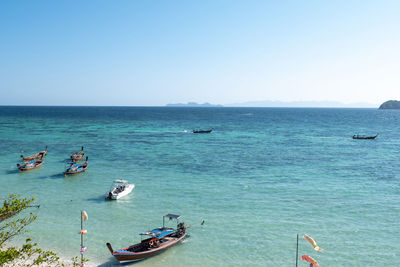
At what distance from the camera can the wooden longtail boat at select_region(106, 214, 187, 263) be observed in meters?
20.9

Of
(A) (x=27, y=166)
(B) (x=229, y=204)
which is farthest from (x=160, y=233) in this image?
(A) (x=27, y=166)

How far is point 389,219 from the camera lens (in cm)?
2889

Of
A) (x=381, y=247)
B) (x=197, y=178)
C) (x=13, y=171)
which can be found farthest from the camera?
(x=13, y=171)

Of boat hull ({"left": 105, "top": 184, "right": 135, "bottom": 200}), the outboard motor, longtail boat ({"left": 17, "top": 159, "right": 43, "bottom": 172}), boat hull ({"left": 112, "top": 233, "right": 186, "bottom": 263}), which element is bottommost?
boat hull ({"left": 112, "top": 233, "right": 186, "bottom": 263})

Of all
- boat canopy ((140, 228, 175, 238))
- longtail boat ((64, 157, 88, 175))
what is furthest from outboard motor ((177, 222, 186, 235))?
longtail boat ((64, 157, 88, 175))

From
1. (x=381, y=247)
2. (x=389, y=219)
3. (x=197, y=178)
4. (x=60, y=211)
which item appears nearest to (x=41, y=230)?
(x=60, y=211)

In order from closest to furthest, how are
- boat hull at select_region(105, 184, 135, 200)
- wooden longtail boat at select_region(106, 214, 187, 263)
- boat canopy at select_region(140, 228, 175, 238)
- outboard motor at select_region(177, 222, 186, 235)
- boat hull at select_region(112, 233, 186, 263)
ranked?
boat hull at select_region(112, 233, 186, 263), wooden longtail boat at select_region(106, 214, 187, 263), boat canopy at select_region(140, 228, 175, 238), outboard motor at select_region(177, 222, 186, 235), boat hull at select_region(105, 184, 135, 200)

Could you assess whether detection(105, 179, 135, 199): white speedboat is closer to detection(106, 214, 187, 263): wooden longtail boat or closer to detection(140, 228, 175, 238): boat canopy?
detection(106, 214, 187, 263): wooden longtail boat

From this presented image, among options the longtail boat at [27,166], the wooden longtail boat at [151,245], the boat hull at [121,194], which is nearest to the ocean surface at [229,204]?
the wooden longtail boat at [151,245]

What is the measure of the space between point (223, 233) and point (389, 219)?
15663 mm

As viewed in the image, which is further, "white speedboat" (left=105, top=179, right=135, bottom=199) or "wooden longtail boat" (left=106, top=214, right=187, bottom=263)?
"white speedboat" (left=105, top=179, right=135, bottom=199)

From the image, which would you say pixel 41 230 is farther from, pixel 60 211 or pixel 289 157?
pixel 289 157

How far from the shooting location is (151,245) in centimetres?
2231

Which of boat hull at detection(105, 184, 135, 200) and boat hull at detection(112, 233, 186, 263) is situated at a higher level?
boat hull at detection(105, 184, 135, 200)
